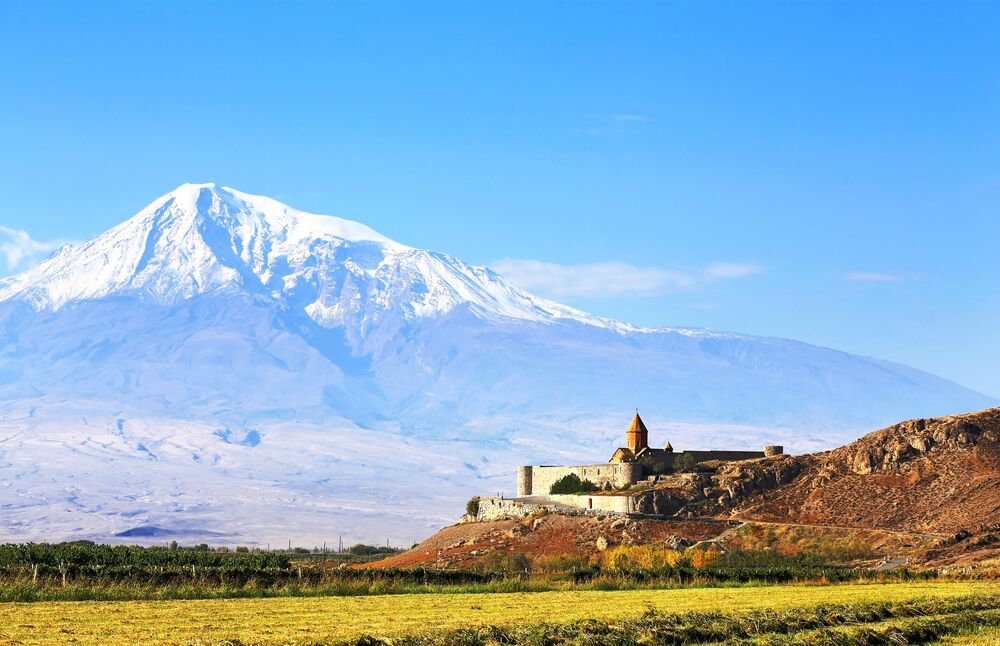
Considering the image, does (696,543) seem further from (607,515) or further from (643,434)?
(643,434)

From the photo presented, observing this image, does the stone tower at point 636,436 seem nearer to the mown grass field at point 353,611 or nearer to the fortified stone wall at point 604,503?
the fortified stone wall at point 604,503

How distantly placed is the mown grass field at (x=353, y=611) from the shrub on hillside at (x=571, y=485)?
145 feet

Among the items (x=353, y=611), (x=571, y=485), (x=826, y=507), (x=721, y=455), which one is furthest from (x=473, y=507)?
(x=353, y=611)

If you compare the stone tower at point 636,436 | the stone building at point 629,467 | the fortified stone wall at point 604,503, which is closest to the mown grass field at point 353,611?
the fortified stone wall at point 604,503

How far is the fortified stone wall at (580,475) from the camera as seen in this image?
86000 millimetres

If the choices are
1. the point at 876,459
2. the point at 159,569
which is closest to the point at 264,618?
the point at 159,569

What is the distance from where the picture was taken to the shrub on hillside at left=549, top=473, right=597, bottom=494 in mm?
87250

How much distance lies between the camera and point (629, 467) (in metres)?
86.2

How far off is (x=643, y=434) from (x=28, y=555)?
55.8 meters

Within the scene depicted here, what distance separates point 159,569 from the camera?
4291 centimetres

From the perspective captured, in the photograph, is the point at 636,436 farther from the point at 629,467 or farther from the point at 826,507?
the point at 826,507

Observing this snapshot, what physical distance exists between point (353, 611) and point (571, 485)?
55.2 meters

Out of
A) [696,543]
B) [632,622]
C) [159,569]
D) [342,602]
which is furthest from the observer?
[696,543]

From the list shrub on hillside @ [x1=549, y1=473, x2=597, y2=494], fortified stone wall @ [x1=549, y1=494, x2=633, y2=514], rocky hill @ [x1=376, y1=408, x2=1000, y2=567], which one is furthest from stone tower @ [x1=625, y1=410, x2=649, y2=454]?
fortified stone wall @ [x1=549, y1=494, x2=633, y2=514]
